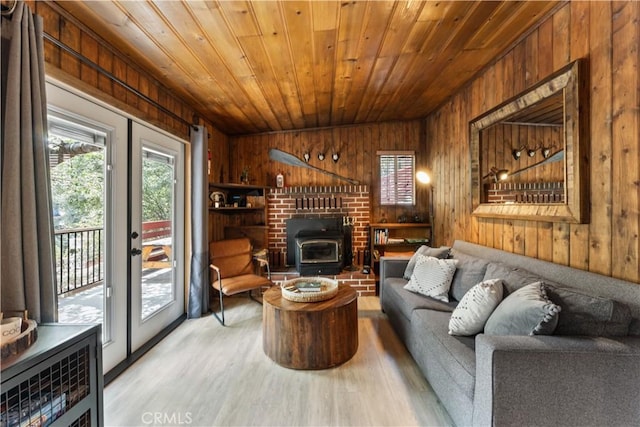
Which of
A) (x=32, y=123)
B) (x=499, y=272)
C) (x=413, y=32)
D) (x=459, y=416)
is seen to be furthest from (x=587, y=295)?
(x=32, y=123)

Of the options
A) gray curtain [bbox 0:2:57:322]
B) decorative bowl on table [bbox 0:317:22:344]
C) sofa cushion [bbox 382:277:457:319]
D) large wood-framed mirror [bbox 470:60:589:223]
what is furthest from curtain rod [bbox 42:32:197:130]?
large wood-framed mirror [bbox 470:60:589:223]

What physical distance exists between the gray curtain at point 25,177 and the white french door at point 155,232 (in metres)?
0.91

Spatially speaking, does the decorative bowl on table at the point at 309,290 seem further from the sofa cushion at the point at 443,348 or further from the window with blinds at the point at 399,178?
the window with blinds at the point at 399,178

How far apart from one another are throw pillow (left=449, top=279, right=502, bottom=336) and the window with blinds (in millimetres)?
2466

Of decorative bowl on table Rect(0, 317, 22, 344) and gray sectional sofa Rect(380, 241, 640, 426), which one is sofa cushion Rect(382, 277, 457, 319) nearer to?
gray sectional sofa Rect(380, 241, 640, 426)

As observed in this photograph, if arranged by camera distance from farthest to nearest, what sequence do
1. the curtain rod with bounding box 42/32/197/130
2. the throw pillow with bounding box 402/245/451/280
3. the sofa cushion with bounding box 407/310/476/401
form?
the throw pillow with bounding box 402/245/451/280 < the curtain rod with bounding box 42/32/197/130 < the sofa cushion with bounding box 407/310/476/401

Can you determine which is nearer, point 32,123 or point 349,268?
point 32,123

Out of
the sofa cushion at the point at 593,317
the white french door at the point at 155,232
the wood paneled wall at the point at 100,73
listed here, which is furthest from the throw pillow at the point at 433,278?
the wood paneled wall at the point at 100,73

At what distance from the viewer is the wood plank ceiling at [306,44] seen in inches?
63.8

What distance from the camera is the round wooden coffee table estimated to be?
2.00 m

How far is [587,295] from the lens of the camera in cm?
131

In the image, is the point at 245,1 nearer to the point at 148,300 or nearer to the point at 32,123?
the point at 32,123

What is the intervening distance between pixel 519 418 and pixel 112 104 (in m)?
3.00

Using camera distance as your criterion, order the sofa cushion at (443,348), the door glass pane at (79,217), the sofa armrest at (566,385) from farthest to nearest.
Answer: the door glass pane at (79,217)
the sofa cushion at (443,348)
the sofa armrest at (566,385)
